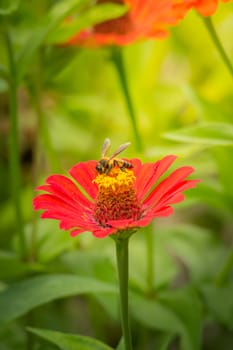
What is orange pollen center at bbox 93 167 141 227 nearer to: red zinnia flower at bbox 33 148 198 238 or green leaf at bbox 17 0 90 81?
red zinnia flower at bbox 33 148 198 238

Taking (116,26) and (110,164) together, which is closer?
(110,164)

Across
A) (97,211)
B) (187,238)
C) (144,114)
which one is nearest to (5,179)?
(144,114)

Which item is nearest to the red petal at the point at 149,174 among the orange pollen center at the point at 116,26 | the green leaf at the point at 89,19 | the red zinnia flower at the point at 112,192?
the red zinnia flower at the point at 112,192

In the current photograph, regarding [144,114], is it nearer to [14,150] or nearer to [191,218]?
[191,218]

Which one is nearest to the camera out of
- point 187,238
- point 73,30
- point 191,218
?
point 73,30

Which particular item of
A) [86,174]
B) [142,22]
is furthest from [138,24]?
[86,174]

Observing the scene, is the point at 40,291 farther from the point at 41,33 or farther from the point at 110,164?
the point at 41,33
